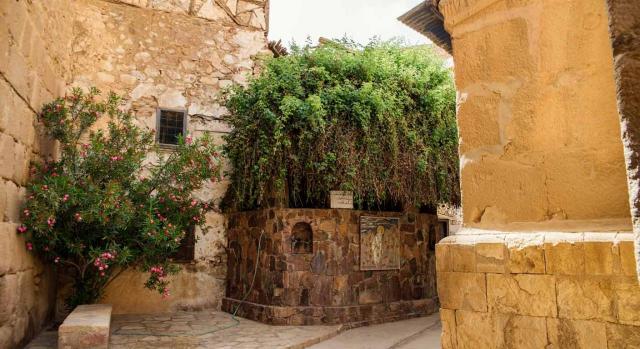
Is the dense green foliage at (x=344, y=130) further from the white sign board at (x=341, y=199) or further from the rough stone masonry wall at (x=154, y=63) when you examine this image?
the rough stone masonry wall at (x=154, y=63)

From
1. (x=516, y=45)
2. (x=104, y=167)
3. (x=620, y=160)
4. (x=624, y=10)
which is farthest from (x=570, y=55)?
(x=104, y=167)

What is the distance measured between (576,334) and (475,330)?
12.8 inches

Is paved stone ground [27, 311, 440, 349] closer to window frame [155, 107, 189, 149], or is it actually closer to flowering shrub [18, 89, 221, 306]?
flowering shrub [18, 89, 221, 306]

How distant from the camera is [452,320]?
1646mm

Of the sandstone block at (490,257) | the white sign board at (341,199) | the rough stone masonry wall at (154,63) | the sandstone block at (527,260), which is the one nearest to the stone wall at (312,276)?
the white sign board at (341,199)

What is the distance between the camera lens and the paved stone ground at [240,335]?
5.67m

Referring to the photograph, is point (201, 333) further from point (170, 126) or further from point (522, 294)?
point (522, 294)

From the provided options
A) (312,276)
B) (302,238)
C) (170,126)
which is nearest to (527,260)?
(312,276)

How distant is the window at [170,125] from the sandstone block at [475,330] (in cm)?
741

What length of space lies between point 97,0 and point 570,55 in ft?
28.3

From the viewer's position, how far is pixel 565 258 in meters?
1.40

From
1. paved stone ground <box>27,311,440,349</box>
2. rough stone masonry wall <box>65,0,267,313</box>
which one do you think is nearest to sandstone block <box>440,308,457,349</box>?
paved stone ground <box>27,311,440,349</box>

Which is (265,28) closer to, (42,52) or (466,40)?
(42,52)

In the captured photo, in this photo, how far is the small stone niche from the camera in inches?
300
